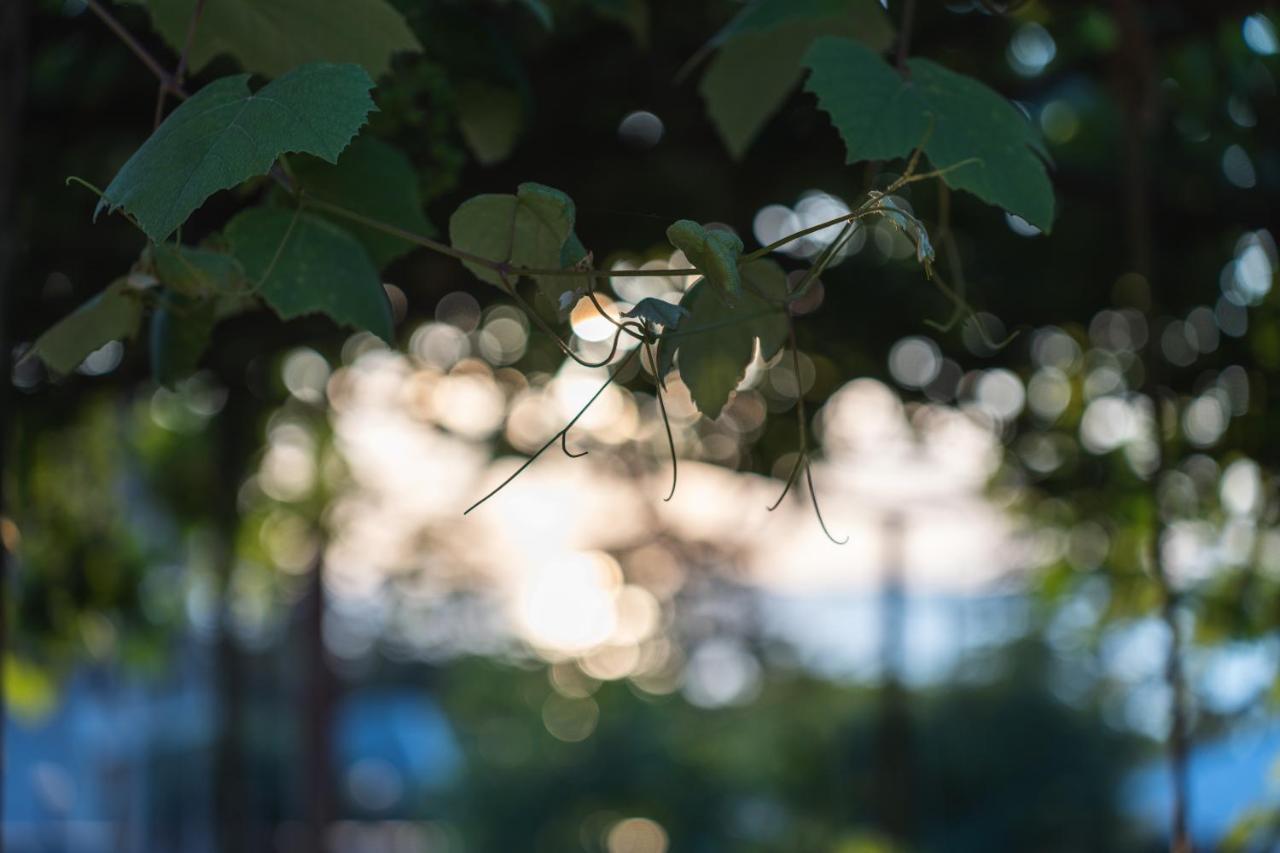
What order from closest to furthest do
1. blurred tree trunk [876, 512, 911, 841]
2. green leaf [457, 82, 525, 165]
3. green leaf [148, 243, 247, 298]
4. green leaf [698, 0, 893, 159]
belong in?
1. green leaf [148, 243, 247, 298]
2. green leaf [698, 0, 893, 159]
3. green leaf [457, 82, 525, 165]
4. blurred tree trunk [876, 512, 911, 841]

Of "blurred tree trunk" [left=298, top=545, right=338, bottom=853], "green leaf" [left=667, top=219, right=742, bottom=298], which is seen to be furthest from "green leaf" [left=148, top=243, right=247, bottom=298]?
"blurred tree trunk" [left=298, top=545, right=338, bottom=853]

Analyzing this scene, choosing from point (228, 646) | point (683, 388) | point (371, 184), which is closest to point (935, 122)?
point (371, 184)

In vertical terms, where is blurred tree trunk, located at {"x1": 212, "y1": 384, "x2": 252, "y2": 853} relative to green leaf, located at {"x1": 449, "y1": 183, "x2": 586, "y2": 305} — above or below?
below

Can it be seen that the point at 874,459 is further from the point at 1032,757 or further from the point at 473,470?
the point at 1032,757

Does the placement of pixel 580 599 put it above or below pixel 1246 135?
below

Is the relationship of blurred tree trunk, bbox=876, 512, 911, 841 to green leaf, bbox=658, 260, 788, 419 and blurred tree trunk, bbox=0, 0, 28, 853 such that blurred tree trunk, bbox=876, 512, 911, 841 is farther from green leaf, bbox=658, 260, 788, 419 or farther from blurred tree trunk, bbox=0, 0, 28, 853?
green leaf, bbox=658, 260, 788, 419

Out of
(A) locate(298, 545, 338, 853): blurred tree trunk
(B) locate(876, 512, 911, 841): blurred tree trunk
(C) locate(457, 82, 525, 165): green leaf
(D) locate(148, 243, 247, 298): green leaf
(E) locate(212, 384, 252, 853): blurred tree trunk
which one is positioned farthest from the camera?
(A) locate(298, 545, 338, 853): blurred tree trunk

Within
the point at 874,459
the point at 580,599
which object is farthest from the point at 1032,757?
the point at 874,459
